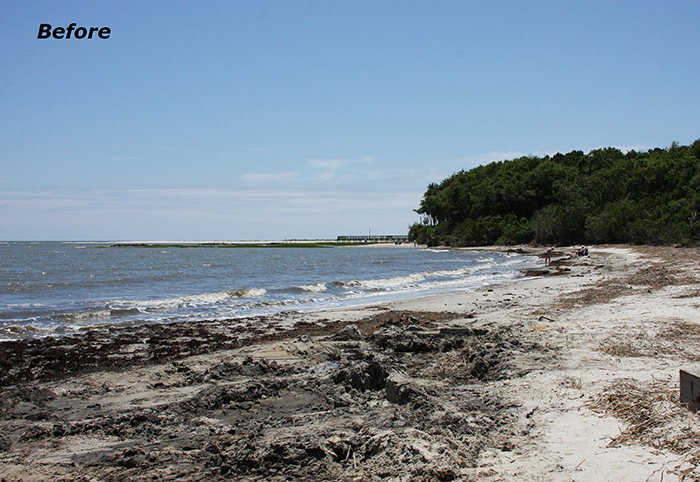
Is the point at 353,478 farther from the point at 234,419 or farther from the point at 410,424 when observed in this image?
the point at 234,419

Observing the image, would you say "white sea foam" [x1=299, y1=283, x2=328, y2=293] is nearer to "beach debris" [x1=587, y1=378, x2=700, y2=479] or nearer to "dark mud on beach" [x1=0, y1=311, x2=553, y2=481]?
"dark mud on beach" [x1=0, y1=311, x2=553, y2=481]

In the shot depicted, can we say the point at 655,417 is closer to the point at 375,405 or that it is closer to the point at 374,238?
the point at 375,405

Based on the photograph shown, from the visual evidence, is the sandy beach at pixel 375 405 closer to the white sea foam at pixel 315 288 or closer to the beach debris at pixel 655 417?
the beach debris at pixel 655 417

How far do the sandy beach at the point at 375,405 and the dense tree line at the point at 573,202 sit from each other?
4086 cm

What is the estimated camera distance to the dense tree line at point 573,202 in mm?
49156

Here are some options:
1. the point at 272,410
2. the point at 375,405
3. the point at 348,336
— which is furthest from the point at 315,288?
the point at 375,405

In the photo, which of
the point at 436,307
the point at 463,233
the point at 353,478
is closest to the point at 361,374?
the point at 353,478

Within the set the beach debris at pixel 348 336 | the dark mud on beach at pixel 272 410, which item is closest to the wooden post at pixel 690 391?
the dark mud on beach at pixel 272 410

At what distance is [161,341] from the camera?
427 inches

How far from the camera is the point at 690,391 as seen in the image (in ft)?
14.1

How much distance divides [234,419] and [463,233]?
85.9 metres

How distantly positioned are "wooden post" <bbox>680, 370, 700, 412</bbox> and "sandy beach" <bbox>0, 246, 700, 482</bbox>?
113mm

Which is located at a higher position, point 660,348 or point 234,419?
point 660,348

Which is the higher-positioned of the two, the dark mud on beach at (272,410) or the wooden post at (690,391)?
the wooden post at (690,391)
